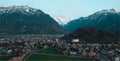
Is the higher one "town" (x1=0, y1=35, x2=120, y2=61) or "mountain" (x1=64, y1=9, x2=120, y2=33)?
"mountain" (x1=64, y1=9, x2=120, y2=33)

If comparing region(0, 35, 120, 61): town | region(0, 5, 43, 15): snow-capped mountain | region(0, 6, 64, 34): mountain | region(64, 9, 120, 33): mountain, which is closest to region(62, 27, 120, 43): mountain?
region(0, 35, 120, 61): town

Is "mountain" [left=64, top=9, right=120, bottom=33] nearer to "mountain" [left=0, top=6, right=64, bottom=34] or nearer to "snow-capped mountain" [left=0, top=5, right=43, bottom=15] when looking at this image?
"mountain" [left=0, top=6, right=64, bottom=34]

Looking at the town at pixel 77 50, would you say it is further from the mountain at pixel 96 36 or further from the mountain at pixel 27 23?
the mountain at pixel 27 23

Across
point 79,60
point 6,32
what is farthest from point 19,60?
point 6,32

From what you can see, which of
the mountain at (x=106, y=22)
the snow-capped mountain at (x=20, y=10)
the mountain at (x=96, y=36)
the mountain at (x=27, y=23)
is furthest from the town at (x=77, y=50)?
the snow-capped mountain at (x=20, y=10)

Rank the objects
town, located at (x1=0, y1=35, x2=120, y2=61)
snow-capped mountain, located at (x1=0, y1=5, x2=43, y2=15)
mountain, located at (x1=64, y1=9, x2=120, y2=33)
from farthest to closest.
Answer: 1. snow-capped mountain, located at (x1=0, y1=5, x2=43, y2=15)
2. mountain, located at (x1=64, y1=9, x2=120, y2=33)
3. town, located at (x1=0, y1=35, x2=120, y2=61)

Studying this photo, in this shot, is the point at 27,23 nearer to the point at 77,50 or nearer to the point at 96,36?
the point at 96,36

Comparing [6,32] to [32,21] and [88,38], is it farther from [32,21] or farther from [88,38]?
[88,38]

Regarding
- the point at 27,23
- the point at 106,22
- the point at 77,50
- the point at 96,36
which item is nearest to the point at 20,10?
the point at 27,23

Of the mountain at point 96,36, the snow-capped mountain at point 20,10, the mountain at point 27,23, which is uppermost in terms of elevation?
the snow-capped mountain at point 20,10
